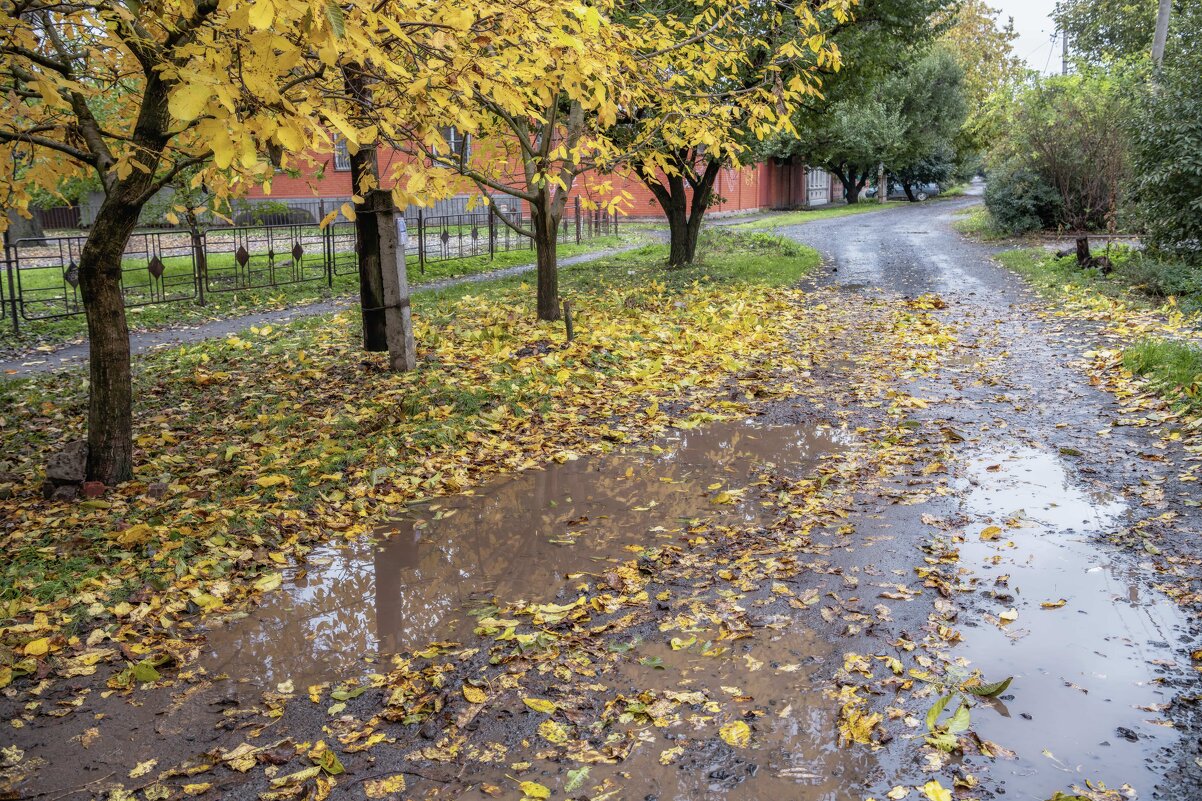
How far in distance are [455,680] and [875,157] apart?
4972 cm

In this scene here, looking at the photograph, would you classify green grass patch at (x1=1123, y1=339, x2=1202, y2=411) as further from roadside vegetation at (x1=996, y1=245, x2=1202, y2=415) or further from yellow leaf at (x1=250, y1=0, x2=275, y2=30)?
yellow leaf at (x1=250, y1=0, x2=275, y2=30)

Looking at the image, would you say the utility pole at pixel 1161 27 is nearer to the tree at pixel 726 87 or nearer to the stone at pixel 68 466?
the tree at pixel 726 87

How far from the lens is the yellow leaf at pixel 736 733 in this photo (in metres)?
3.59

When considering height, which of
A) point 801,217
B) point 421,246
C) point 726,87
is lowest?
point 421,246

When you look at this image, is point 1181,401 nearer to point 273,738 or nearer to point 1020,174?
point 273,738

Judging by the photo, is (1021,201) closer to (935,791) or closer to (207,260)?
(207,260)

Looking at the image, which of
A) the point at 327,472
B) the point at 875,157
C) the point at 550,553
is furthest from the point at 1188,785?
the point at 875,157

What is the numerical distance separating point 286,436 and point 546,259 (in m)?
5.37

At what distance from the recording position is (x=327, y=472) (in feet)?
21.9

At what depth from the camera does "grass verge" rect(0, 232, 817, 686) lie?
4.89m

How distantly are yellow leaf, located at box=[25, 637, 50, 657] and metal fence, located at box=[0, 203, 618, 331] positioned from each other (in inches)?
328

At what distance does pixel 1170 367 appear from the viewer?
335 inches

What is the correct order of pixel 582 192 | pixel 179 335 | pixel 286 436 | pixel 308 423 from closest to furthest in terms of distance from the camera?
pixel 286 436 → pixel 308 423 → pixel 179 335 → pixel 582 192

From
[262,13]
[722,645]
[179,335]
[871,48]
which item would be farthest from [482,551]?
[871,48]
